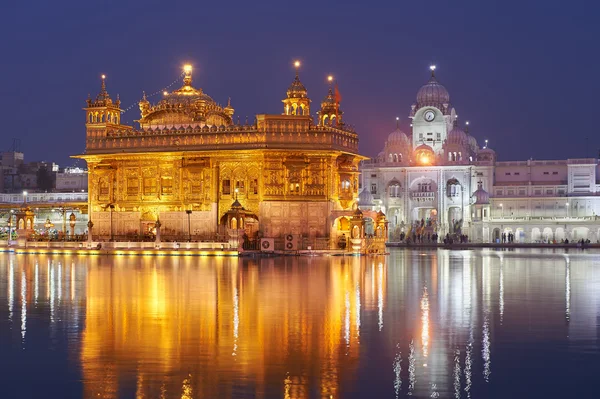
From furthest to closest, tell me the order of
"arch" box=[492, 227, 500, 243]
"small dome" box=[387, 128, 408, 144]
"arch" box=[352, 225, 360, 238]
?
"small dome" box=[387, 128, 408, 144] < "arch" box=[492, 227, 500, 243] < "arch" box=[352, 225, 360, 238]

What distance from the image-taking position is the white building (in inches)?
2931

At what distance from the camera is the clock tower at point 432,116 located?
8325 cm

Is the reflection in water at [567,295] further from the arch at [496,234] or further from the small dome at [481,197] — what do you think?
the arch at [496,234]

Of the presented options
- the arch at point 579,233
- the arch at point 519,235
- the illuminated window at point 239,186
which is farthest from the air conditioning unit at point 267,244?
the arch at point 579,233

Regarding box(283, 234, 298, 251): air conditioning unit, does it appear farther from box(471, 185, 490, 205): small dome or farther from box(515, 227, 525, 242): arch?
box(515, 227, 525, 242): arch

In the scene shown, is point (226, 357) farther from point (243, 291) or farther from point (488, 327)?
point (243, 291)

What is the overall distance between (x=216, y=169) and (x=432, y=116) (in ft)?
133

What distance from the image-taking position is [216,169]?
156 feet

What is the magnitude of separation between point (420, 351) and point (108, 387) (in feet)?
13.6

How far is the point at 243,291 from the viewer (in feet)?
64.3

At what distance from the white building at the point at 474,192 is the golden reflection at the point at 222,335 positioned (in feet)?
177

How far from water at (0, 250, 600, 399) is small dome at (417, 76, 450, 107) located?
64.3 metres

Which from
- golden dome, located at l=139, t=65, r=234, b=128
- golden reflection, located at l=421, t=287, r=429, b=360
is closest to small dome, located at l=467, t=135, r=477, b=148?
golden dome, located at l=139, t=65, r=234, b=128

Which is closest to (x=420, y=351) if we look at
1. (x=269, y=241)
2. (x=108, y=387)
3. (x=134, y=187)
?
(x=108, y=387)
